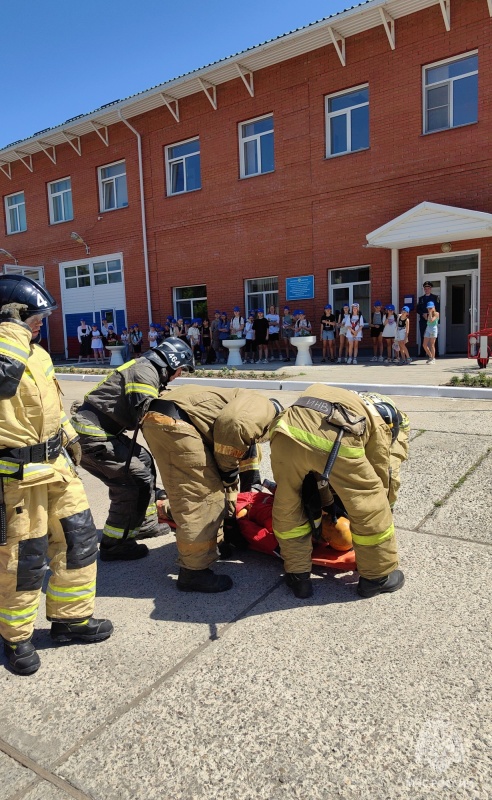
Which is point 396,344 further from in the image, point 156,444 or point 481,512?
point 156,444

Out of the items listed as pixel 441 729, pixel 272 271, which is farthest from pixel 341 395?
pixel 272 271

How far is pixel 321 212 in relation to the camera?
15.4 m

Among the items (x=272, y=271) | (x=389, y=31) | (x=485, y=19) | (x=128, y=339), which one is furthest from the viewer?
(x=128, y=339)

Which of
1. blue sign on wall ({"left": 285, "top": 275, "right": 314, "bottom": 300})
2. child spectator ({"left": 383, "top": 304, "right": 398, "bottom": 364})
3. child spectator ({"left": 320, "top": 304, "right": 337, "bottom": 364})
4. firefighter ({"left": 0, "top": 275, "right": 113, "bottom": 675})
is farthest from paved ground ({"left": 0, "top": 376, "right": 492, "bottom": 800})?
blue sign on wall ({"left": 285, "top": 275, "right": 314, "bottom": 300})

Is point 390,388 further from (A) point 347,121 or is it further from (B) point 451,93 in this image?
(A) point 347,121

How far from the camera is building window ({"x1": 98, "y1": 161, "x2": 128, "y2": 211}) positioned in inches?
786

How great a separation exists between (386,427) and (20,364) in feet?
6.55

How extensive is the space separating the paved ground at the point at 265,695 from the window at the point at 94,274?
18.3 m

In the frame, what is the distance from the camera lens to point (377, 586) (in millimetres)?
3045

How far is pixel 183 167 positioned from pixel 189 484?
17.3 m

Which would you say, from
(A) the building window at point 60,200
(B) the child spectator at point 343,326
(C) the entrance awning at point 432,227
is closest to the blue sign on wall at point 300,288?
(B) the child spectator at point 343,326

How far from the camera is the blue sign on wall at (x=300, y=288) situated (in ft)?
52.0

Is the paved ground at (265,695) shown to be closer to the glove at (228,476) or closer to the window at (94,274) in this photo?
the glove at (228,476)

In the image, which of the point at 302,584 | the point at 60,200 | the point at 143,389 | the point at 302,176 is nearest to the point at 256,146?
the point at 302,176
